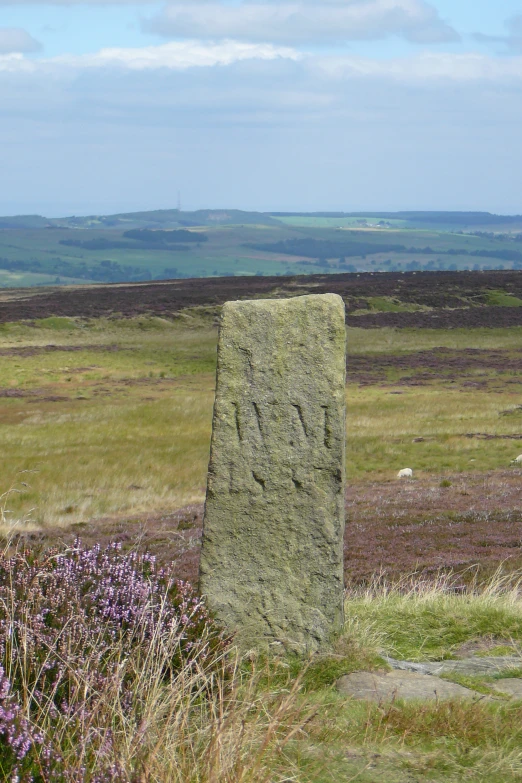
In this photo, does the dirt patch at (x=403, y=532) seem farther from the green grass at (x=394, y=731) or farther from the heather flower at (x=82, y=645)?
the heather flower at (x=82, y=645)

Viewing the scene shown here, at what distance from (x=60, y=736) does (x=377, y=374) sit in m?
45.5

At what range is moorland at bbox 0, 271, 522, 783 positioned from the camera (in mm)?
4230

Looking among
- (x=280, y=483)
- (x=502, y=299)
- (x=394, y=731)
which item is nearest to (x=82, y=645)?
(x=394, y=731)

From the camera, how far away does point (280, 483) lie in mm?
6398

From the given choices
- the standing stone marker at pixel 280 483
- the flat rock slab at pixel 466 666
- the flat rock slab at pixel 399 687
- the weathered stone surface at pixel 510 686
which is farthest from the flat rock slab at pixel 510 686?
the standing stone marker at pixel 280 483

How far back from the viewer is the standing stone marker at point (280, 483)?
6.36 m

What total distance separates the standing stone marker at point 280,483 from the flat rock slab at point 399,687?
568 mm

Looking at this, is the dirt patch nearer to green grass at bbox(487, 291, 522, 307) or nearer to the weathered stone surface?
the weathered stone surface

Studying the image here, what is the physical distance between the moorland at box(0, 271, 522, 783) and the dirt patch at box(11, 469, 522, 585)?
65 mm

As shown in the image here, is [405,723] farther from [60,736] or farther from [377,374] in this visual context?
[377,374]

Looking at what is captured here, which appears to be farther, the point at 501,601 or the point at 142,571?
the point at 501,601

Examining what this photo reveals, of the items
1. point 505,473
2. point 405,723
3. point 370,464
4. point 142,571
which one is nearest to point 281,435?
point 142,571

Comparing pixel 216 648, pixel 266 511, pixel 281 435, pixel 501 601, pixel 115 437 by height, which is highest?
pixel 281 435

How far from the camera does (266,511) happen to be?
21.1ft
